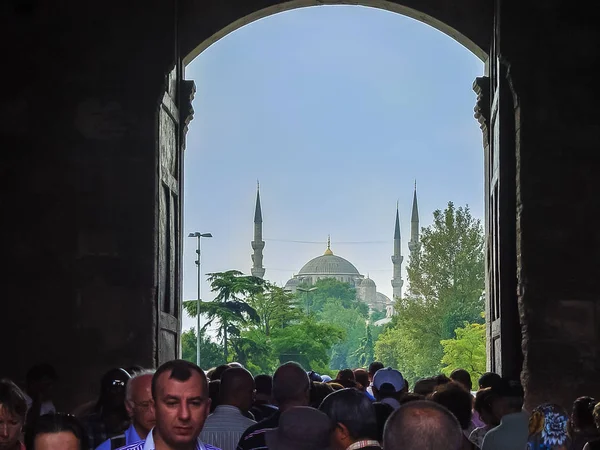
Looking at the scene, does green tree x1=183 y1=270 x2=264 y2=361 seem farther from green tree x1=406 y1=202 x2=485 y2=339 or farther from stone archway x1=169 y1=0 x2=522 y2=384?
stone archway x1=169 y1=0 x2=522 y2=384

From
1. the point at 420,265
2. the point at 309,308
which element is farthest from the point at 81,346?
the point at 309,308

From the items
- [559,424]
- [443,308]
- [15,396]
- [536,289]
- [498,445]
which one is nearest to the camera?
[15,396]

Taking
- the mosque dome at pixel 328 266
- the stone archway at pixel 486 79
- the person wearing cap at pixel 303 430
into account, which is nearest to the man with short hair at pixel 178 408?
the person wearing cap at pixel 303 430

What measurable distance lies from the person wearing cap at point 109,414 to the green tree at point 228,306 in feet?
174

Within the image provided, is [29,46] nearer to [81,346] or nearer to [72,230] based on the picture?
[72,230]

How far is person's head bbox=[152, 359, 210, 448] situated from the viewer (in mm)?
4059

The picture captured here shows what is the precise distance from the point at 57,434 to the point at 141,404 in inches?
32.2

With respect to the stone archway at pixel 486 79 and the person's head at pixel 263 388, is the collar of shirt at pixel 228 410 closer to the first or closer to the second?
the person's head at pixel 263 388

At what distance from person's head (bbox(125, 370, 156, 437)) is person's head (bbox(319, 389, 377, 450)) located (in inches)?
31.2

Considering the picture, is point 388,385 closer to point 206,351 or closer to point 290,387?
point 290,387

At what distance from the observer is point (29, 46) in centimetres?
1162

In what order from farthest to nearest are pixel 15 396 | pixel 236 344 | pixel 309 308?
1. pixel 309 308
2. pixel 236 344
3. pixel 15 396

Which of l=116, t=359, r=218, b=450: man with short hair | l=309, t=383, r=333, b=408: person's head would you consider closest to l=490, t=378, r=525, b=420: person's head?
l=309, t=383, r=333, b=408: person's head

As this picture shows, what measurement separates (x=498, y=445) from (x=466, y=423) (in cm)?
41
